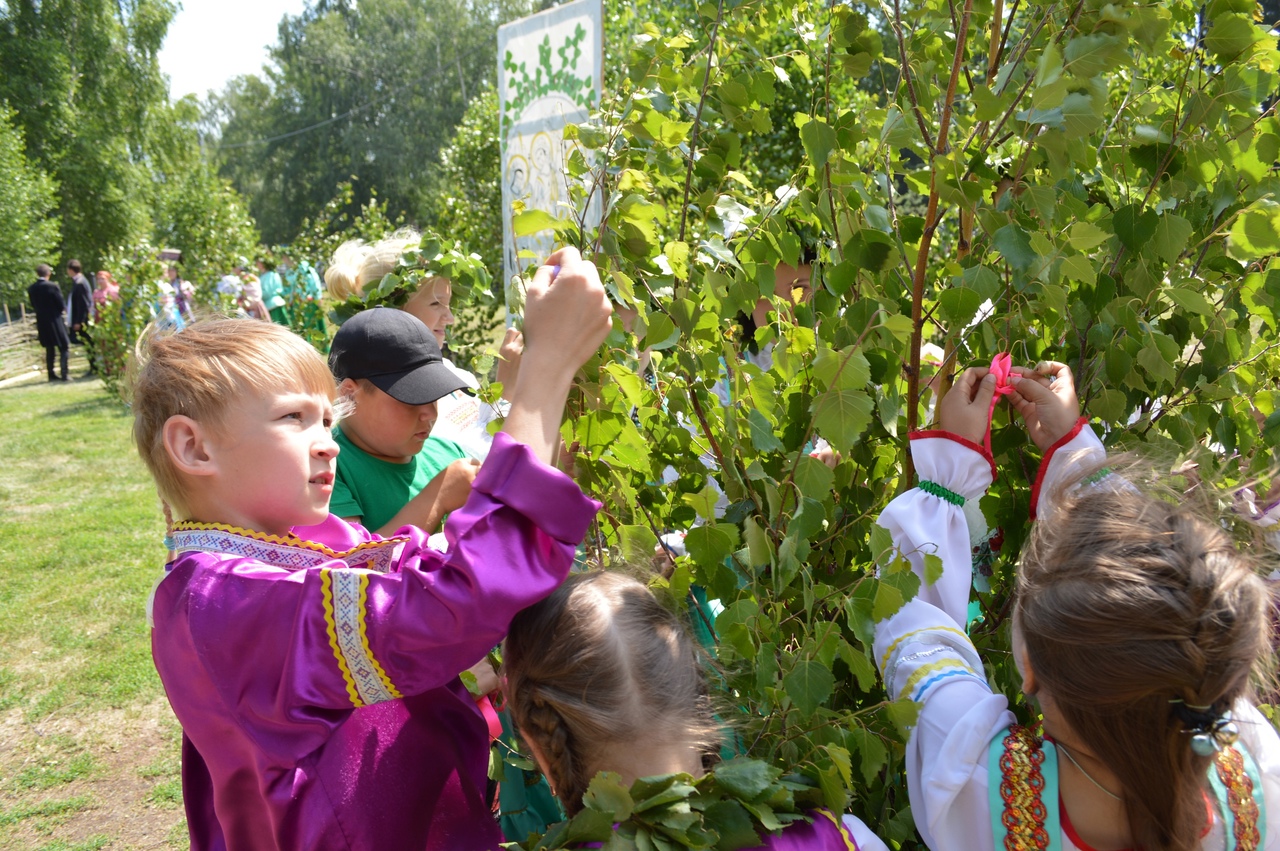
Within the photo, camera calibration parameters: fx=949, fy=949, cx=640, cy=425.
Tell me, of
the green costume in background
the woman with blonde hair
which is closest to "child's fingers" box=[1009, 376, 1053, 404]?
the woman with blonde hair

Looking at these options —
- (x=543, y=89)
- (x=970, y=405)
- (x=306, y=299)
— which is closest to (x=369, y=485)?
(x=970, y=405)

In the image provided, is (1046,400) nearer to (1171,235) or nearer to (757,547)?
Answer: (1171,235)

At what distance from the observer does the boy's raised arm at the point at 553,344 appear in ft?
3.30

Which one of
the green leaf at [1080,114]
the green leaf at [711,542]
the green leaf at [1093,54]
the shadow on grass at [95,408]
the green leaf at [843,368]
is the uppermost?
the green leaf at [1093,54]

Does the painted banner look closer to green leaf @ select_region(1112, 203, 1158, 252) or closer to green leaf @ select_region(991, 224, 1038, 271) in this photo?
green leaf @ select_region(1112, 203, 1158, 252)

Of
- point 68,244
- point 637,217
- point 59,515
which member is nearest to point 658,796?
point 637,217

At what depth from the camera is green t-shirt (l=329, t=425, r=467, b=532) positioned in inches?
80.9

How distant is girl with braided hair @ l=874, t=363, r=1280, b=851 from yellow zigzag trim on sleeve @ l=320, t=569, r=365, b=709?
0.67 m

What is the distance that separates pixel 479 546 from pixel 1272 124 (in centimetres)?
123

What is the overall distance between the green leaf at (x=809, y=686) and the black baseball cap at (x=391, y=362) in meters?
1.15

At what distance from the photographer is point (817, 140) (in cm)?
116

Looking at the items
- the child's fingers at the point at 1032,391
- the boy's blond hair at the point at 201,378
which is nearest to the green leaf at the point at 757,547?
the child's fingers at the point at 1032,391

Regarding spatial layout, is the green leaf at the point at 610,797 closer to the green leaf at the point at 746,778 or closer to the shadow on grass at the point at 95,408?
the green leaf at the point at 746,778

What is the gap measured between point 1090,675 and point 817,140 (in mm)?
686
